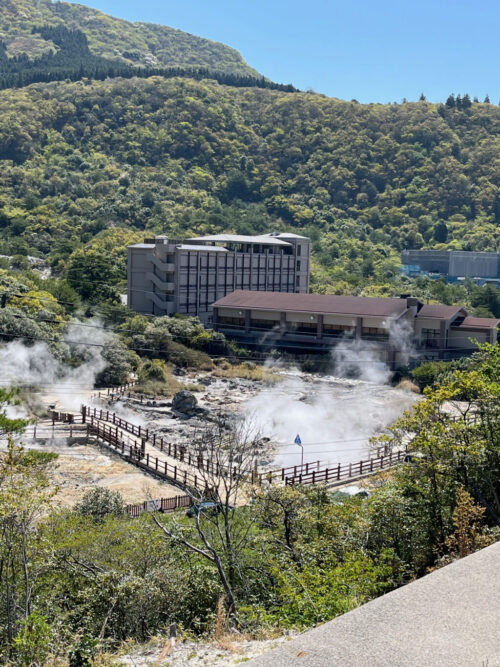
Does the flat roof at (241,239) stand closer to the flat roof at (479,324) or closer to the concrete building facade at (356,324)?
the concrete building facade at (356,324)

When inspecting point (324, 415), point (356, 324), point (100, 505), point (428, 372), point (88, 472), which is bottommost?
point (88, 472)

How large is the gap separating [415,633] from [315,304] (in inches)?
1972

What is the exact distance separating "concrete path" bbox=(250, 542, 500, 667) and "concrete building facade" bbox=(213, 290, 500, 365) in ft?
144

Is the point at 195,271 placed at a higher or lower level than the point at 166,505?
higher

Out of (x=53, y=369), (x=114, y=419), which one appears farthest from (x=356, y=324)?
(x=114, y=419)

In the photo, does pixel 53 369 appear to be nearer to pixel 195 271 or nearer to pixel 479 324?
pixel 195 271

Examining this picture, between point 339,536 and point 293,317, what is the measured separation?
41891 mm

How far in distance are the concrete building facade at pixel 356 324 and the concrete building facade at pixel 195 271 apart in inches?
144

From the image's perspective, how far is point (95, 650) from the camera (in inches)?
397

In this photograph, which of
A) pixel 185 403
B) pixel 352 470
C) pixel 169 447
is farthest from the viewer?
pixel 185 403

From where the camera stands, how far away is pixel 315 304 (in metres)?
56.9

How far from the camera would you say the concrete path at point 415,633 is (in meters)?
6.77

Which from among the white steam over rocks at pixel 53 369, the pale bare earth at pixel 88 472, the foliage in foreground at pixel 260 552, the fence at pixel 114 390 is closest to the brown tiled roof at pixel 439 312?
the fence at pixel 114 390

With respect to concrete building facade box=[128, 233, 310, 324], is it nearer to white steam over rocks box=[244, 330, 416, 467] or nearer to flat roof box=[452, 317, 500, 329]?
white steam over rocks box=[244, 330, 416, 467]
